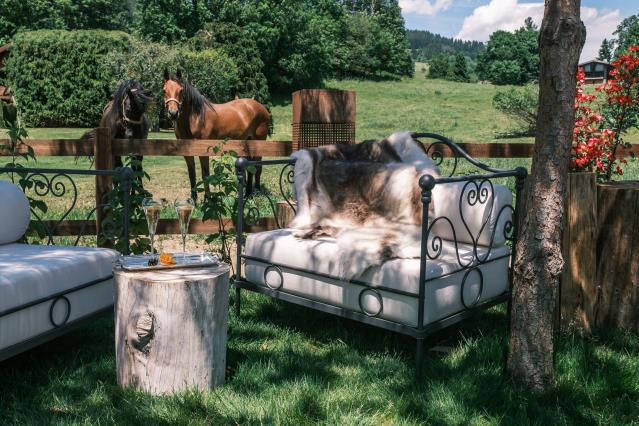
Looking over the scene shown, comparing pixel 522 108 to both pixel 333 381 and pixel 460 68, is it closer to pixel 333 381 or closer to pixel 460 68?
pixel 333 381

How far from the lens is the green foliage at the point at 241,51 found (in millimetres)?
29906

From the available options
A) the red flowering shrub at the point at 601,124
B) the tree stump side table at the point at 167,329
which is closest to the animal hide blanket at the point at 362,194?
the tree stump side table at the point at 167,329

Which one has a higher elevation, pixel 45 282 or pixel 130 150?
pixel 130 150

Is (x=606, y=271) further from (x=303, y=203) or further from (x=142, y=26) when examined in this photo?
(x=142, y=26)

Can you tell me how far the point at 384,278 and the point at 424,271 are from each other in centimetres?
29

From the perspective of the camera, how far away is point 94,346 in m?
3.63

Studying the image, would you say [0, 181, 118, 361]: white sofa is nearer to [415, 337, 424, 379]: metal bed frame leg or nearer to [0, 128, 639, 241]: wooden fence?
[0, 128, 639, 241]: wooden fence

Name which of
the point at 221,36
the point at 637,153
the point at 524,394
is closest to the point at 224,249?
the point at 524,394

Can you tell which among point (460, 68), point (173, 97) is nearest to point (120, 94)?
point (173, 97)

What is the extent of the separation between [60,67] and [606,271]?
23.4m

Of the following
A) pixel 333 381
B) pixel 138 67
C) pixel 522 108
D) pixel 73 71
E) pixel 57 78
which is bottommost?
pixel 333 381

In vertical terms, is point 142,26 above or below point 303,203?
above

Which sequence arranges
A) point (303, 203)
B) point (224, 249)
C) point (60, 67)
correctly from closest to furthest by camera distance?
point (303, 203) < point (224, 249) < point (60, 67)

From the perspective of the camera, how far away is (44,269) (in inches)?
121
